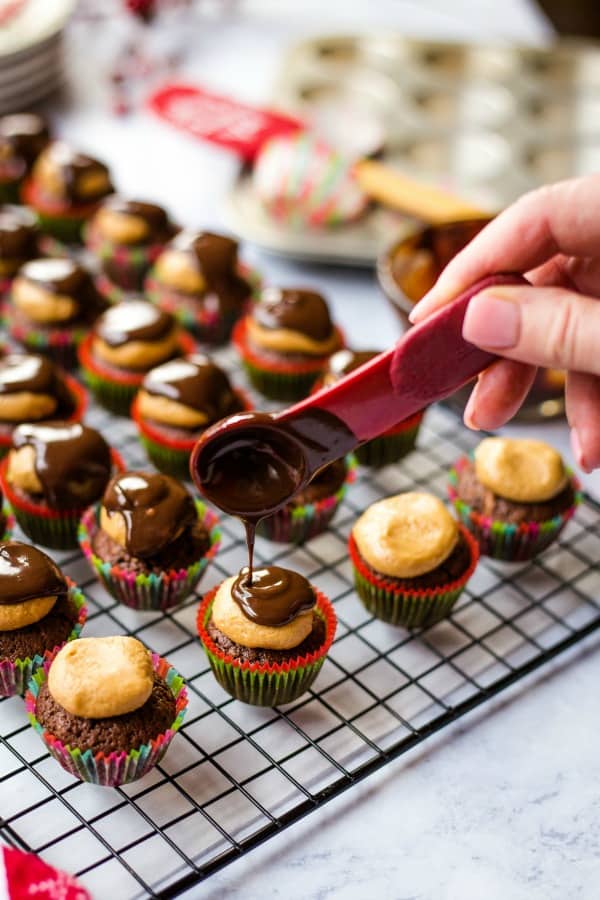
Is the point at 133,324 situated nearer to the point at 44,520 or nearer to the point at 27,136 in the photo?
the point at 44,520

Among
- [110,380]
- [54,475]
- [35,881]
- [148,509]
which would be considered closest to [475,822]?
[35,881]

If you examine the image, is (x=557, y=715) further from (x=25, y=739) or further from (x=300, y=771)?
(x=25, y=739)

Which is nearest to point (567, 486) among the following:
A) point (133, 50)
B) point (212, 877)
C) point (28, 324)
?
point (212, 877)

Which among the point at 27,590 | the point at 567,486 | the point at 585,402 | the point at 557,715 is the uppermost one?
the point at 585,402

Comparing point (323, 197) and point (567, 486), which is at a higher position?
point (323, 197)

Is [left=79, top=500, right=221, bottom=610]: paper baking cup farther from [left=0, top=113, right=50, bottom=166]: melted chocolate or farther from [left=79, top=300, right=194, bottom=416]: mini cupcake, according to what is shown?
[left=0, top=113, right=50, bottom=166]: melted chocolate

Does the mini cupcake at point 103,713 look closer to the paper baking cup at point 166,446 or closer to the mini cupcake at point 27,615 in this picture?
the mini cupcake at point 27,615

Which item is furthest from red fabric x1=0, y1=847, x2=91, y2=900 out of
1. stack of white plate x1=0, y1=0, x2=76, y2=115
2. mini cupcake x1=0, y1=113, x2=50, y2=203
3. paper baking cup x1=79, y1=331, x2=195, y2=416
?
stack of white plate x1=0, y1=0, x2=76, y2=115
